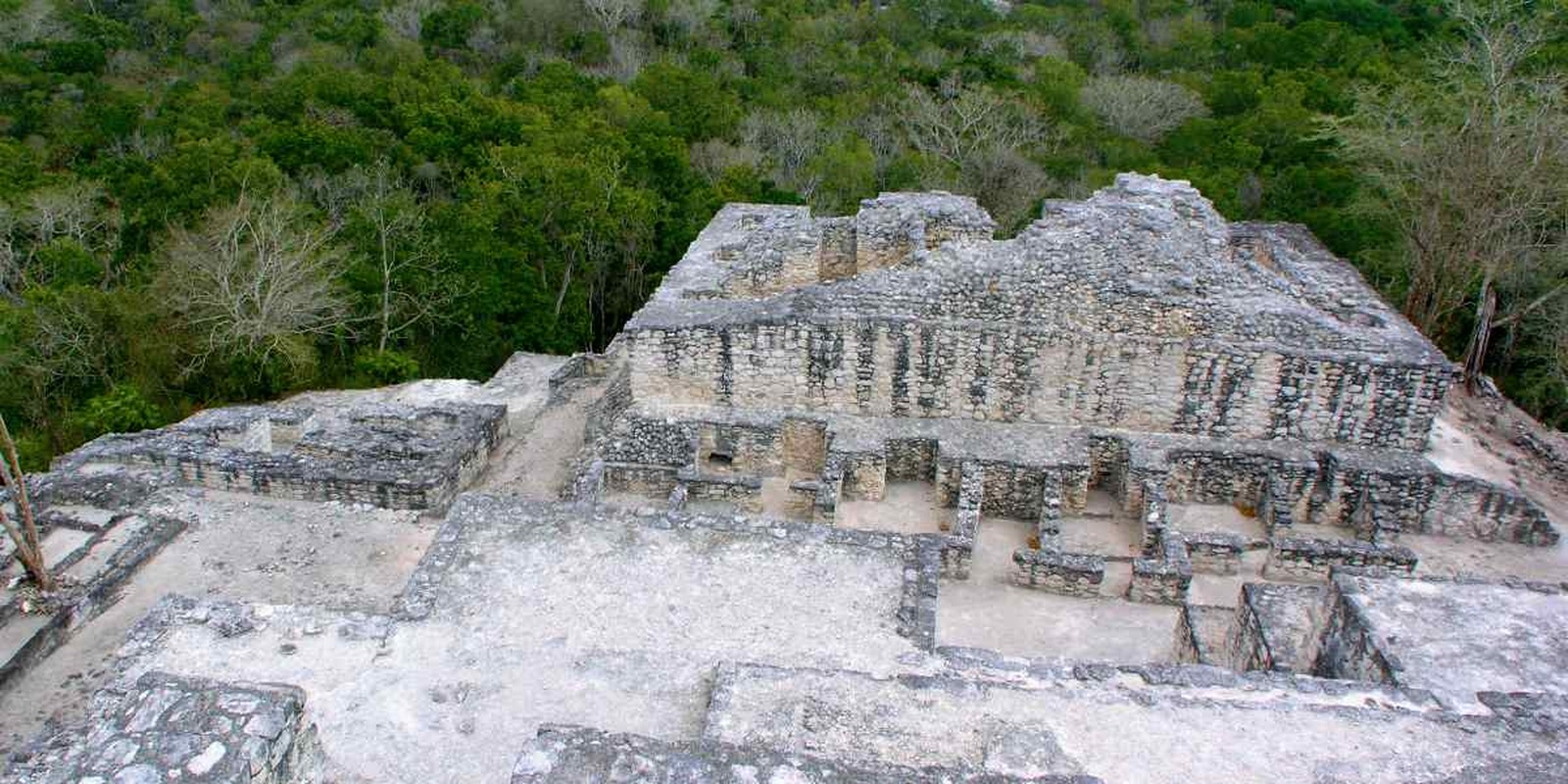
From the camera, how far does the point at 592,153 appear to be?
21078 mm

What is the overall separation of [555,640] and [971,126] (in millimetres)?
21089

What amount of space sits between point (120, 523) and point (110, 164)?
15.9m

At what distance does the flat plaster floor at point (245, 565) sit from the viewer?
8828 mm

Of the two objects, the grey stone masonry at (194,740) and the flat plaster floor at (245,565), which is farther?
Result: the flat plaster floor at (245,565)

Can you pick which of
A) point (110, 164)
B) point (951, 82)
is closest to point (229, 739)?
point (110, 164)

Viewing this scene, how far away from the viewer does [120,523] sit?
34.8 ft

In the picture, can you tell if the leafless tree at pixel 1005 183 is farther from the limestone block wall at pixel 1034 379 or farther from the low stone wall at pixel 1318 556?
the low stone wall at pixel 1318 556

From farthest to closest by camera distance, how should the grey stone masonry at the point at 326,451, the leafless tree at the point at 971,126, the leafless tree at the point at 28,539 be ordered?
the leafless tree at the point at 971,126 < the grey stone masonry at the point at 326,451 < the leafless tree at the point at 28,539

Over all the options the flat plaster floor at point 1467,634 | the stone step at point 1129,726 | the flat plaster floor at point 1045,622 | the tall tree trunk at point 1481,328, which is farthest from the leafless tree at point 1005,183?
the stone step at point 1129,726

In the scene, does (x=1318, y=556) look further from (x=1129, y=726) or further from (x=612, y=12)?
(x=612, y=12)

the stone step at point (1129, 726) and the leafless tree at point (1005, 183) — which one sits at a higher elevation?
the leafless tree at point (1005, 183)

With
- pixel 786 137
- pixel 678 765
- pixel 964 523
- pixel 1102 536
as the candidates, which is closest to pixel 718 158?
pixel 786 137

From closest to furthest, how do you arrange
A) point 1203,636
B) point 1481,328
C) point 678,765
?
point 678,765 < point 1203,636 < point 1481,328

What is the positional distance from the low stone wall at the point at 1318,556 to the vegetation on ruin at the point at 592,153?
7.56 m
